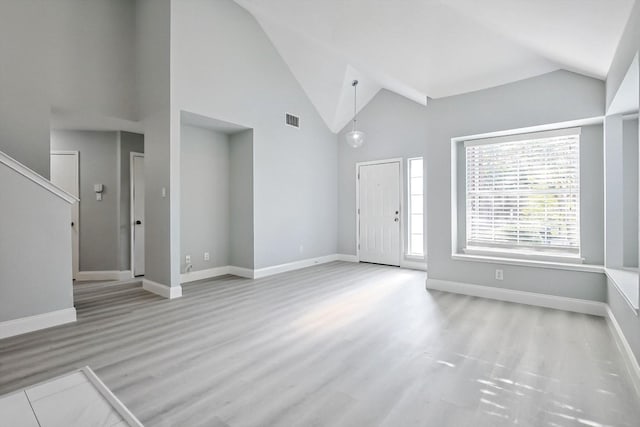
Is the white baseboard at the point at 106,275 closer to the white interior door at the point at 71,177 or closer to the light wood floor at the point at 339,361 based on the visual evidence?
the white interior door at the point at 71,177

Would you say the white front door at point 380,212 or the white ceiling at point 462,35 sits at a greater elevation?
the white ceiling at point 462,35

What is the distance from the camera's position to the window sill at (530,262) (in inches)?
136

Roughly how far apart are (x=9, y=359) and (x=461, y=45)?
16.2 ft

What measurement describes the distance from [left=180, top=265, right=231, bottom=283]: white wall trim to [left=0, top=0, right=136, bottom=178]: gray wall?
7.25 feet

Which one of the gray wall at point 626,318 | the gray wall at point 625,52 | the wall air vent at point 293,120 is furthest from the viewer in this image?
the wall air vent at point 293,120

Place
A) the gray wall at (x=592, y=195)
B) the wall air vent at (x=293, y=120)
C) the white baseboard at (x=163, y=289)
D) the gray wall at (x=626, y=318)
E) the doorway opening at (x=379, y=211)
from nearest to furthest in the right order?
the gray wall at (x=626, y=318) → the gray wall at (x=592, y=195) → the white baseboard at (x=163, y=289) → the wall air vent at (x=293, y=120) → the doorway opening at (x=379, y=211)

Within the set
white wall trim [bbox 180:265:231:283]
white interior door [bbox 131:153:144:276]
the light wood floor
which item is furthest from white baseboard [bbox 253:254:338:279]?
white interior door [bbox 131:153:144:276]

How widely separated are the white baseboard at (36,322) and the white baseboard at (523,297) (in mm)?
4290

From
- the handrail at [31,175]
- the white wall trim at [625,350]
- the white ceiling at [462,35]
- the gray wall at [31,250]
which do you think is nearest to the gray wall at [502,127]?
the white ceiling at [462,35]

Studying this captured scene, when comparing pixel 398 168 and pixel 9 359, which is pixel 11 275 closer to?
pixel 9 359

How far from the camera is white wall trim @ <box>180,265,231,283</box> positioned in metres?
5.03

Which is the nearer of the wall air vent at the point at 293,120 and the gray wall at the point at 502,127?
the gray wall at the point at 502,127

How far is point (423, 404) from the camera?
6.10ft

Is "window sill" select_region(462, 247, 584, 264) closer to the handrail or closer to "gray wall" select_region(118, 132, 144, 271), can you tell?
the handrail
